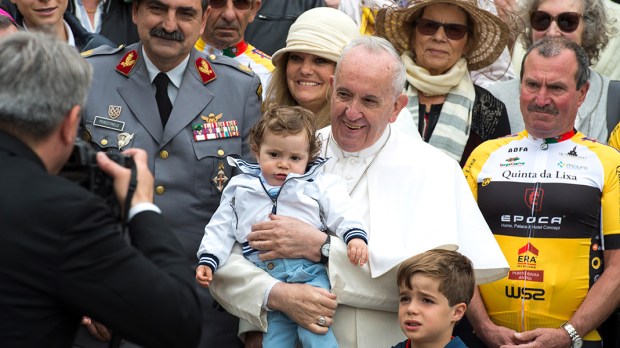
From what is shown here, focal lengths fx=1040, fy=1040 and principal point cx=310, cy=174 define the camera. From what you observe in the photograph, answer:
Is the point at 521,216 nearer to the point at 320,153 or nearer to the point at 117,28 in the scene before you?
the point at 320,153

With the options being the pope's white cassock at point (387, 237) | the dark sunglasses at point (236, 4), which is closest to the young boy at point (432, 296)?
the pope's white cassock at point (387, 237)

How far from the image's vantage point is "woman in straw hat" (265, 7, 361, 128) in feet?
21.3

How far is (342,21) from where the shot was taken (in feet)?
22.1

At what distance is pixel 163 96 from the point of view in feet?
19.0

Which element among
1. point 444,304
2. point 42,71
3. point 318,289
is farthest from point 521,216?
point 42,71

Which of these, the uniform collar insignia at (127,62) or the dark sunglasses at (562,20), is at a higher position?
the dark sunglasses at (562,20)

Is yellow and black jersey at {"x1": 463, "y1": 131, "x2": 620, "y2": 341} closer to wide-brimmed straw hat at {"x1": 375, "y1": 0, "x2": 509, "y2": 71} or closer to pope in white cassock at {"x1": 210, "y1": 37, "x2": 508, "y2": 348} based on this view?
pope in white cassock at {"x1": 210, "y1": 37, "x2": 508, "y2": 348}

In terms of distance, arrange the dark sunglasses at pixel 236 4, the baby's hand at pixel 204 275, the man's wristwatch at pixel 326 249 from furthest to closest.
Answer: the dark sunglasses at pixel 236 4, the man's wristwatch at pixel 326 249, the baby's hand at pixel 204 275

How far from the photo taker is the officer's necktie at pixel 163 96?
5.74 meters

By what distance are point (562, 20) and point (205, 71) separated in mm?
2719

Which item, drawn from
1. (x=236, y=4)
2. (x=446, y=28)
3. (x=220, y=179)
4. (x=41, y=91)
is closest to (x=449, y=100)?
(x=446, y=28)

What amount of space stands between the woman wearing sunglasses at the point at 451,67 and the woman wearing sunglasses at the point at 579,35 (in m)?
0.18

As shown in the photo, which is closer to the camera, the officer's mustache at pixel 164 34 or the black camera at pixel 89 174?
the black camera at pixel 89 174

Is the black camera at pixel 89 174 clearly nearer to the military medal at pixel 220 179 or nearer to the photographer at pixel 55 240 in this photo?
the photographer at pixel 55 240
